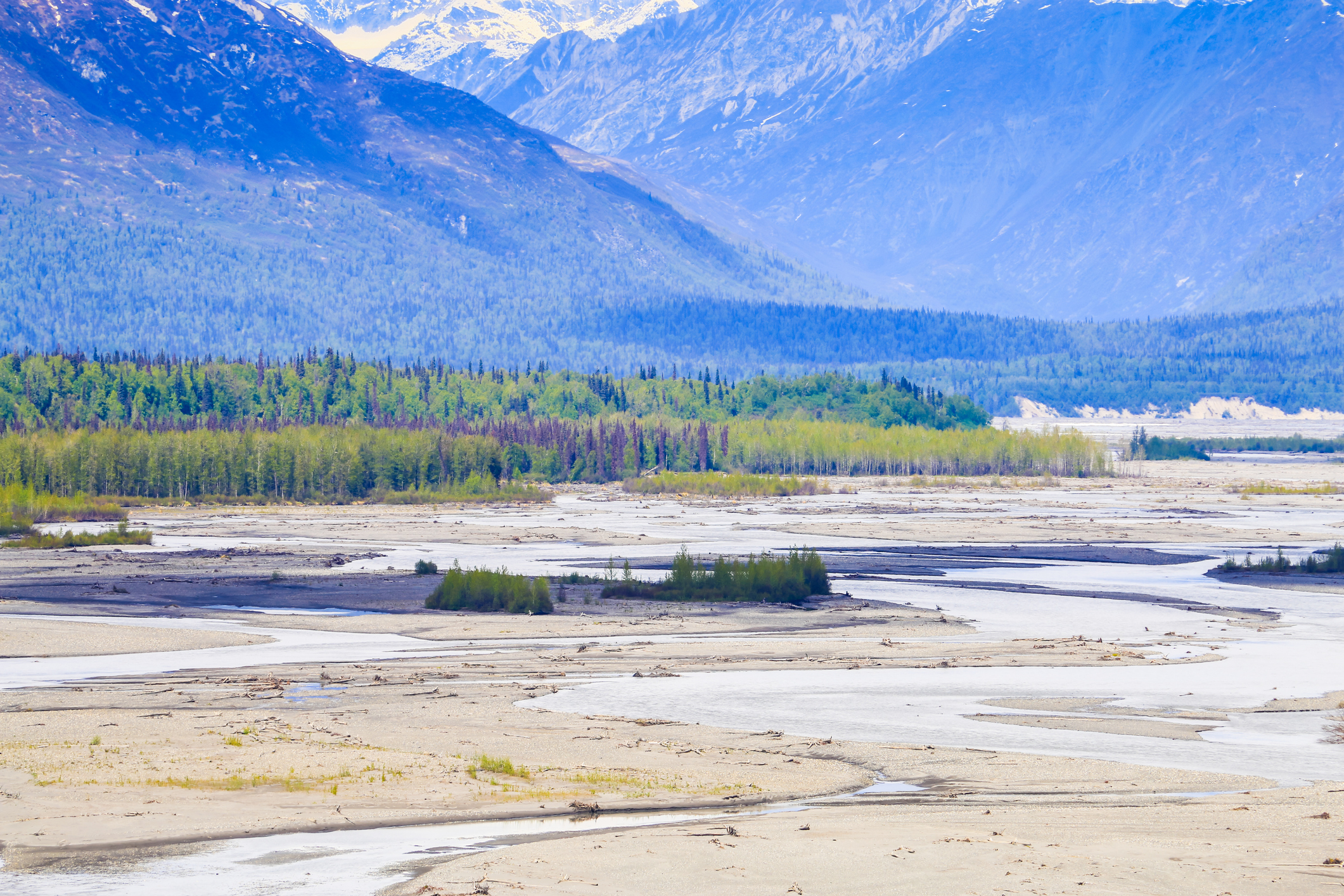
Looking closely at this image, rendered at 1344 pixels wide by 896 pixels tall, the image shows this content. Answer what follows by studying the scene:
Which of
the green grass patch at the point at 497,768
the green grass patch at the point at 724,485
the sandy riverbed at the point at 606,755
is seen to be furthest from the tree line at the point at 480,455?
the green grass patch at the point at 497,768

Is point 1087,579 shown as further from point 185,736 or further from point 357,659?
point 185,736

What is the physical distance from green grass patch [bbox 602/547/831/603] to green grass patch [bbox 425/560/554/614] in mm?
4039

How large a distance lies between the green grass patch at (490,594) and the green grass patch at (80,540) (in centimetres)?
3453

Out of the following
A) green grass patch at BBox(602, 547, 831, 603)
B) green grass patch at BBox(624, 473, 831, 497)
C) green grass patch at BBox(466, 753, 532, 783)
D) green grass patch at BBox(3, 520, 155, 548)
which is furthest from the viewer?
green grass patch at BBox(624, 473, 831, 497)

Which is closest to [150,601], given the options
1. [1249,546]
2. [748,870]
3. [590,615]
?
[590,615]

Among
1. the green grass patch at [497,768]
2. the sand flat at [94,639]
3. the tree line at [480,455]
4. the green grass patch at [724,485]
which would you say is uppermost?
the tree line at [480,455]

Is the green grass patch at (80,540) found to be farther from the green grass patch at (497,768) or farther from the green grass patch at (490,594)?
the green grass patch at (497,768)

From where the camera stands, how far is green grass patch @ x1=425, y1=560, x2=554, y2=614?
53.2 m

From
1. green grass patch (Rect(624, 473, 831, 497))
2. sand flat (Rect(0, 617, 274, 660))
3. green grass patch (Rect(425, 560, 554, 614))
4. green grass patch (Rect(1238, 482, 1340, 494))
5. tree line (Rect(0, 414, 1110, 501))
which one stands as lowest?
sand flat (Rect(0, 617, 274, 660))

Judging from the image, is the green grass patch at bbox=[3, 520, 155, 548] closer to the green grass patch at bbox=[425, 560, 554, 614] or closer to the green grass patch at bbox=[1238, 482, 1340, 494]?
the green grass patch at bbox=[425, 560, 554, 614]

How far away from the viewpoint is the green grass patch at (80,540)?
8138 centimetres

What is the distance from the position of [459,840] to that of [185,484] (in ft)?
386

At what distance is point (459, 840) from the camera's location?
2245 cm

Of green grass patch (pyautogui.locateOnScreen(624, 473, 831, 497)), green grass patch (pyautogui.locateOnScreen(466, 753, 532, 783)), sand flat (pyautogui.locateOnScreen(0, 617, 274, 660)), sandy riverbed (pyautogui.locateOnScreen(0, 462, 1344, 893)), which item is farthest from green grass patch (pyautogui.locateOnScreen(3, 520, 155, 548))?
green grass patch (pyautogui.locateOnScreen(624, 473, 831, 497))
